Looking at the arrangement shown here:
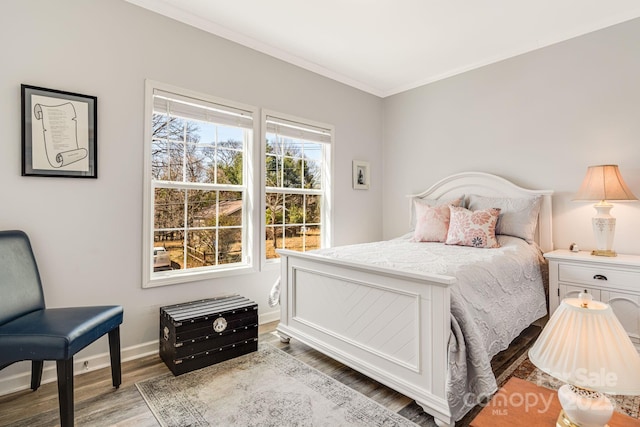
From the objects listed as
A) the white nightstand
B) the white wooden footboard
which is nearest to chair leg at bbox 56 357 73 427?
the white wooden footboard

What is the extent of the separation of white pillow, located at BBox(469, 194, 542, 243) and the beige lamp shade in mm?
412

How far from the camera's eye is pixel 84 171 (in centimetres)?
225

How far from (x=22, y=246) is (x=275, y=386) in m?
1.73

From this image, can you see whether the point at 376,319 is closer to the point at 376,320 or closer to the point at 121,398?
the point at 376,320

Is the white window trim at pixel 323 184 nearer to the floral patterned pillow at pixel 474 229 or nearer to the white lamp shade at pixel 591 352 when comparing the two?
the floral patterned pillow at pixel 474 229

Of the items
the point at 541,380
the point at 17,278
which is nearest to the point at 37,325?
the point at 17,278

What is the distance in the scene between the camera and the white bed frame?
65.8 inches

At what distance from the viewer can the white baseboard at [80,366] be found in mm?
1994

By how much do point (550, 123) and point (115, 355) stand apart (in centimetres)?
399

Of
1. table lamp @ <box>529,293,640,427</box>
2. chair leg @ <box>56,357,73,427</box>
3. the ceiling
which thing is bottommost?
chair leg @ <box>56,357,73,427</box>

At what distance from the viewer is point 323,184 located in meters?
3.84

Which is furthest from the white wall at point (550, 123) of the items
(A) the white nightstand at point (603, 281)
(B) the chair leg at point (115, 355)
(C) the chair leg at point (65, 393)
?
(C) the chair leg at point (65, 393)

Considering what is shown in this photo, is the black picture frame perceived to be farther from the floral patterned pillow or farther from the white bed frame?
the floral patterned pillow

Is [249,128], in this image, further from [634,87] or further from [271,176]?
[634,87]
